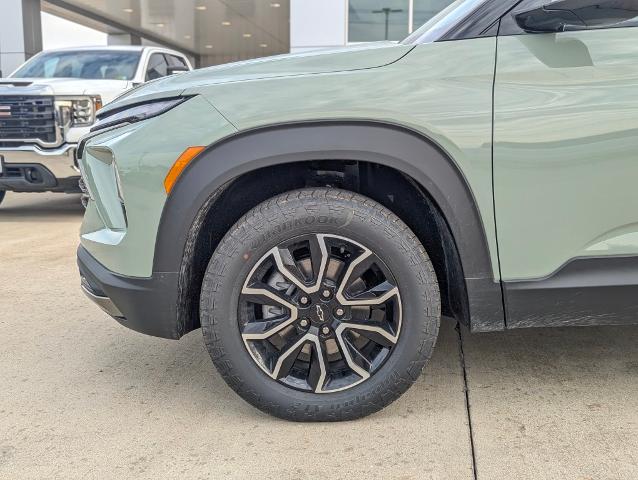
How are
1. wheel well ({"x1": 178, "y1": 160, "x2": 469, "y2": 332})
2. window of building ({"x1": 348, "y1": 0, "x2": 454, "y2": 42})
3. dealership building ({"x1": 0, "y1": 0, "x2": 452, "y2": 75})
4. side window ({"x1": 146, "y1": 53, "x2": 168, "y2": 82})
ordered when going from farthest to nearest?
dealership building ({"x1": 0, "y1": 0, "x2": 452, "y2": 75}) → window of building ({"x1": 348, "y1": 0, "x2": 454, "y2": 42}) → side window ({"x1": 146, "y1": 53, "x2": 168, "y2": 82}) → wheel well ({"x1": 178, "y1": 160, "x2": 469, "y2": 332})

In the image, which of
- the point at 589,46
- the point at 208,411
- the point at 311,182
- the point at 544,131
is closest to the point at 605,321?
the point at 544,131

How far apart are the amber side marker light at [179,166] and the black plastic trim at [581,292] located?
1171mm

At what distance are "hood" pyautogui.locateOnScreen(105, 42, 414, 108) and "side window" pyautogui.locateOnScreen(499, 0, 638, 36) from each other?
37 cm

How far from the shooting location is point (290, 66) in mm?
2234

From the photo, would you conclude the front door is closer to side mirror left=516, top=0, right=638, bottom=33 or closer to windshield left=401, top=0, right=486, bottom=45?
side mirror left=516, top=0, right=638, bottom=33

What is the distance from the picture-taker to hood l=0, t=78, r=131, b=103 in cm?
640

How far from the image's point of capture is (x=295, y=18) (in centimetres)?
1233

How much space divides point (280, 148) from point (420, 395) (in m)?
1.17

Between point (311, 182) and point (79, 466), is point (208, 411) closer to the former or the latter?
point (79, 466)

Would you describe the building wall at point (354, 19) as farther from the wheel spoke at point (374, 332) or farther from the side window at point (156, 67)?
the wheel spoke at point (374, 332)

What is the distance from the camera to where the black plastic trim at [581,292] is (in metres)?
2.13

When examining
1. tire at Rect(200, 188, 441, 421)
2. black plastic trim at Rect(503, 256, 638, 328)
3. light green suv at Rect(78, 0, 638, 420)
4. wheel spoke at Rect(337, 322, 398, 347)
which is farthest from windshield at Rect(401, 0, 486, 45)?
wheel spoke at Rect(337, 322, 398, 347)

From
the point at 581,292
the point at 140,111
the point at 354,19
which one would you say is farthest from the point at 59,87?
the point at 354,19

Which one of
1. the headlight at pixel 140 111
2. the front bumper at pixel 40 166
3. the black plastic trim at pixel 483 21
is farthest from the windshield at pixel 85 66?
the black plastic trim at pixel 483 21
